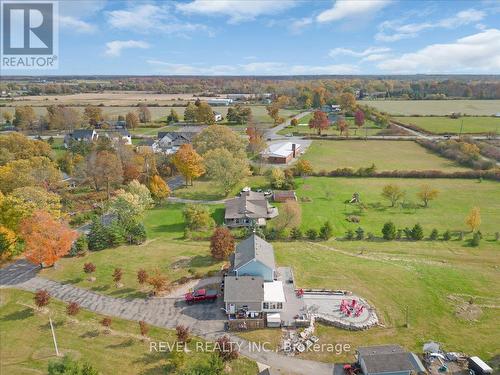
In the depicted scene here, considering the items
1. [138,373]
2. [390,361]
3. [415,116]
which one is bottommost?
[138,373]

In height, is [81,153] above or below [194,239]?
above

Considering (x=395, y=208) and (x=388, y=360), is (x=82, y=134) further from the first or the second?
(x=388, y=360)

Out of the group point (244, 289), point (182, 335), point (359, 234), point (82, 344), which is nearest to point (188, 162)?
point (359, 234)

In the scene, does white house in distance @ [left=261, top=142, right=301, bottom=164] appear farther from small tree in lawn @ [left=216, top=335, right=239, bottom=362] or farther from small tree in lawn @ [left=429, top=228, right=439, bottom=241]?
small tree in lawn @ [left=216, top=335, right=239, bottom=362]

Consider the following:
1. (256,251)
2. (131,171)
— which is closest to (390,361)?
(256,251)

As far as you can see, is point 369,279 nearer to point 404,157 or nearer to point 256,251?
point 256,251

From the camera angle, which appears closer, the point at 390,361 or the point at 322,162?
the point at 390,361

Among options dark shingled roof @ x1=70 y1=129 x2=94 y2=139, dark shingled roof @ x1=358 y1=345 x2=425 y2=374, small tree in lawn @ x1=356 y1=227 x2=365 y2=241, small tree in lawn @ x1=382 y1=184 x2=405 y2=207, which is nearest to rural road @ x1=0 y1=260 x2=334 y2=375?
dark shingled roof @ x1=358 y1=345 x2=425 y2=374
